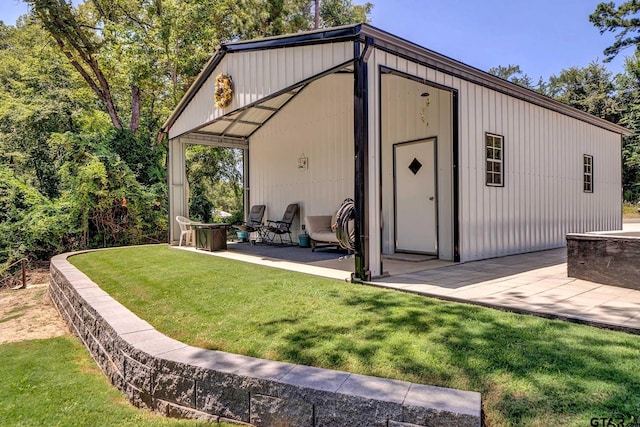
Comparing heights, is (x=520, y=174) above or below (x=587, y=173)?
below

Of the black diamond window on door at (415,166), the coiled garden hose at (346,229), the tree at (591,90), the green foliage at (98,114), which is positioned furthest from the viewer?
the tree at (591,90)

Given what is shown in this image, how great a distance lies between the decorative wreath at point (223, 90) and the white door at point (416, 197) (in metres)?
3.14

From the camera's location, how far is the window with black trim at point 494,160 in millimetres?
6289

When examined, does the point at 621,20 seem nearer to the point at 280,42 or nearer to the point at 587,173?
the point at 587,173

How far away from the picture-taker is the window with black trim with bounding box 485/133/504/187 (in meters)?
6.29

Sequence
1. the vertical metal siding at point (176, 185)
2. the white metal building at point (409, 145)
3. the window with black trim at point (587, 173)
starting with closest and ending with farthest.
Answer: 1. the white metal building at point (409, 145)
2. the window with black trim at point (587, 173)
3. the vertical metal siding at point (176, 185)

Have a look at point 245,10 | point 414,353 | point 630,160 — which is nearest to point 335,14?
point 245,10

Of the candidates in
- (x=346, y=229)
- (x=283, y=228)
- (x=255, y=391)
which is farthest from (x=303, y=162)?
(x=255, y=391)

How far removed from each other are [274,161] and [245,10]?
762 centimetres

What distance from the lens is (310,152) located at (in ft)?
28.8

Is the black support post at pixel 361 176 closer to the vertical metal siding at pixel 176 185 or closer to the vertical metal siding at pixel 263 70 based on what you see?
the vertical metal siding at pixel 263 70

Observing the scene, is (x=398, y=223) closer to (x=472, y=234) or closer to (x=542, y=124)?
(x=472, y=234)

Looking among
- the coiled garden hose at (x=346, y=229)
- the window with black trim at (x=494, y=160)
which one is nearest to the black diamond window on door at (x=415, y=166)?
the window with black trim at (x=494, y=160)

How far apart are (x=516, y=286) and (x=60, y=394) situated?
4.03 m
